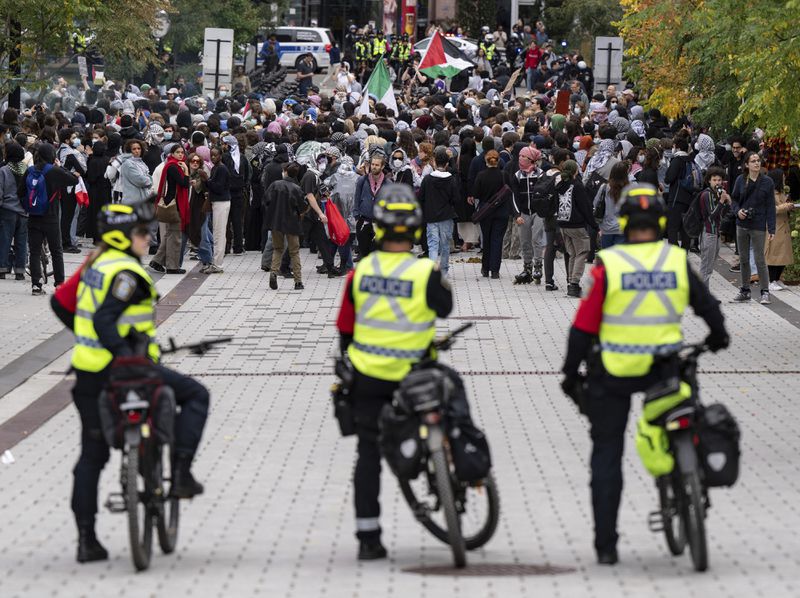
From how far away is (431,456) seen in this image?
7.77m

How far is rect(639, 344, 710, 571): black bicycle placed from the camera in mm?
A: 7652

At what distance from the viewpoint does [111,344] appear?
26.6ft

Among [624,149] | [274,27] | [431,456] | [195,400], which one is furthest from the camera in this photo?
[274,27]

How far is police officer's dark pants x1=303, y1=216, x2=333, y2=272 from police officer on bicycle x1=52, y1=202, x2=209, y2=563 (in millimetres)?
13061

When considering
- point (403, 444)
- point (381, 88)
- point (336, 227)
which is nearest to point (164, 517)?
point (403, 444)

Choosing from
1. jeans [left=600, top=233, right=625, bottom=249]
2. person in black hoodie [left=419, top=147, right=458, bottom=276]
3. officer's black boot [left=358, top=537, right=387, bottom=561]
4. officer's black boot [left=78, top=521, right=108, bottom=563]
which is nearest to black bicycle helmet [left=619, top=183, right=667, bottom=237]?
officer's black boot [left=358, top=537, right=387, bottom=561]

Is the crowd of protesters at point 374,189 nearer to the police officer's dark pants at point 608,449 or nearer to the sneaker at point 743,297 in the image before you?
the sneaker at point 743,297

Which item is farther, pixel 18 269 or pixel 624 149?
pixel 624 149

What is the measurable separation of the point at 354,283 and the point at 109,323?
112 centimetres

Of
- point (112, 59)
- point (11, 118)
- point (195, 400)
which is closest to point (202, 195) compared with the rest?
point (11, 118)

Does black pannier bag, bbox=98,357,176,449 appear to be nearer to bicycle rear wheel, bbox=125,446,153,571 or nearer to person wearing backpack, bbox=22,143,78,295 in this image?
bicycle rear wheel, bbox=125,446,153,571

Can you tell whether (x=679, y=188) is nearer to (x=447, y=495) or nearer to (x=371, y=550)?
(x=371, y=550)

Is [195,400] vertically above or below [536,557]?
above

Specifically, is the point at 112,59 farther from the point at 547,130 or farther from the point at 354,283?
the point at 354,283
